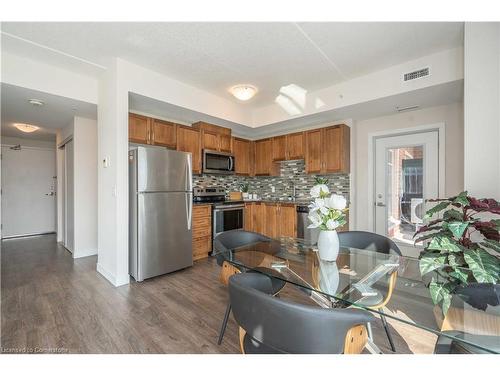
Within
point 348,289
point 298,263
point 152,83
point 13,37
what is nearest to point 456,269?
point 348,289

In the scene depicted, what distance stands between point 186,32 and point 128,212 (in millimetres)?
2056

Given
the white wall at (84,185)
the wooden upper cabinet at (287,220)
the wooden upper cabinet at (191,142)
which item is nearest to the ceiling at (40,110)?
the white wall at (84,185)

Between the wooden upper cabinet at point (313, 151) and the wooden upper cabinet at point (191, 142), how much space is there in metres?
1.84

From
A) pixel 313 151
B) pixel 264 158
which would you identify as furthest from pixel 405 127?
pixel 264 158

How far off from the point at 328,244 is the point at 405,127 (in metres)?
2.83

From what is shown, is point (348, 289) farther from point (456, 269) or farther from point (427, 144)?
point (427, 144)

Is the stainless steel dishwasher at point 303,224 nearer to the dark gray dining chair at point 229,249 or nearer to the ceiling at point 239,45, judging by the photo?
the dark gray dining chair at point 229,249

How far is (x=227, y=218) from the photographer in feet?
13.3

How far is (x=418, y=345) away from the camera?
1.68 metres

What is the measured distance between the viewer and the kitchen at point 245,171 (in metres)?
3.51

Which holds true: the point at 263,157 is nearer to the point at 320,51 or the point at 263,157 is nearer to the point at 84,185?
the point at 320,51

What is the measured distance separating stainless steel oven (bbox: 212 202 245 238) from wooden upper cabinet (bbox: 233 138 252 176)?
764 mm

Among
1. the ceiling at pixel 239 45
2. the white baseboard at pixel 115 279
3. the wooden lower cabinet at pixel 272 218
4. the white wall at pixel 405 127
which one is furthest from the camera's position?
the wooden lower cabinet at pixel 272 218

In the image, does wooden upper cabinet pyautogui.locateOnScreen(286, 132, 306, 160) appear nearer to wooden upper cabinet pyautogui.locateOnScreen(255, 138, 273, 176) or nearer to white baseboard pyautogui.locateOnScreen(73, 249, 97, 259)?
wooden upper cabinet pyautogui.locateOnScreen(255, 138, 273, 176)
